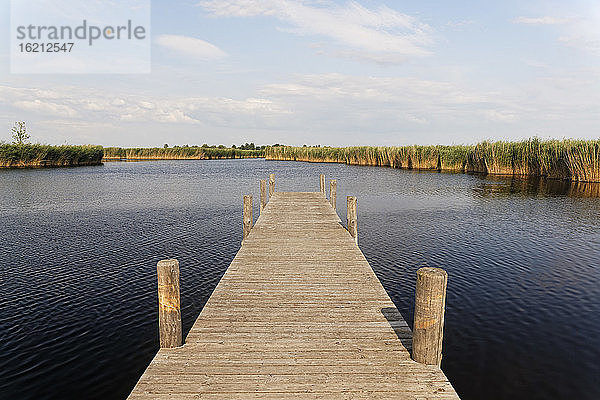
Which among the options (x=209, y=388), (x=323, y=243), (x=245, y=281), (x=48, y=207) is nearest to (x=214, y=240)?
(x=323, y=243)

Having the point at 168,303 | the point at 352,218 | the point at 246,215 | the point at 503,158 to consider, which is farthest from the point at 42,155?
the point at 168,303

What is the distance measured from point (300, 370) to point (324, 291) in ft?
8.79

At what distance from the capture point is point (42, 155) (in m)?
54.9

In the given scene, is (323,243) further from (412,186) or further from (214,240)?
(412,186)

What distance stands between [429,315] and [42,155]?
209 feet

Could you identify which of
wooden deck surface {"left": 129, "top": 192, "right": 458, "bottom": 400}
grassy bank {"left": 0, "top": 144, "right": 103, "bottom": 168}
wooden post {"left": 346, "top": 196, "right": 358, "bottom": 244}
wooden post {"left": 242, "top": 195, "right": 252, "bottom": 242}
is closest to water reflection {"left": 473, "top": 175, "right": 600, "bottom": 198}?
wooden post {"left": 346, "top": 196, "right": 358, "bottom": 244}

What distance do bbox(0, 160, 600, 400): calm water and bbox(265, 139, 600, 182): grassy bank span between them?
9.49m

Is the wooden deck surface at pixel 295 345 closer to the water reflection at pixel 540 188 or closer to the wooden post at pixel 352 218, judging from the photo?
the wooden post at pixel 352 218

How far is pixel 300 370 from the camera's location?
4.46 m

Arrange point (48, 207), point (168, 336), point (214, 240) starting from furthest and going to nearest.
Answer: point (48, 207) < point (214, 240) < point (168, 336)

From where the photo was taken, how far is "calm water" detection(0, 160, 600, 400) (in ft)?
21.4

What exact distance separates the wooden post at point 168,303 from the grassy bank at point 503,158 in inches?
1340

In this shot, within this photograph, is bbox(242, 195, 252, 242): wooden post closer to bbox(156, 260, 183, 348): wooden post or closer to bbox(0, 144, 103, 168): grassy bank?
bbox(156, 260, 183, 348): wooden post

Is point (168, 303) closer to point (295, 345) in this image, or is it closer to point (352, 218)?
point (295, 345)
